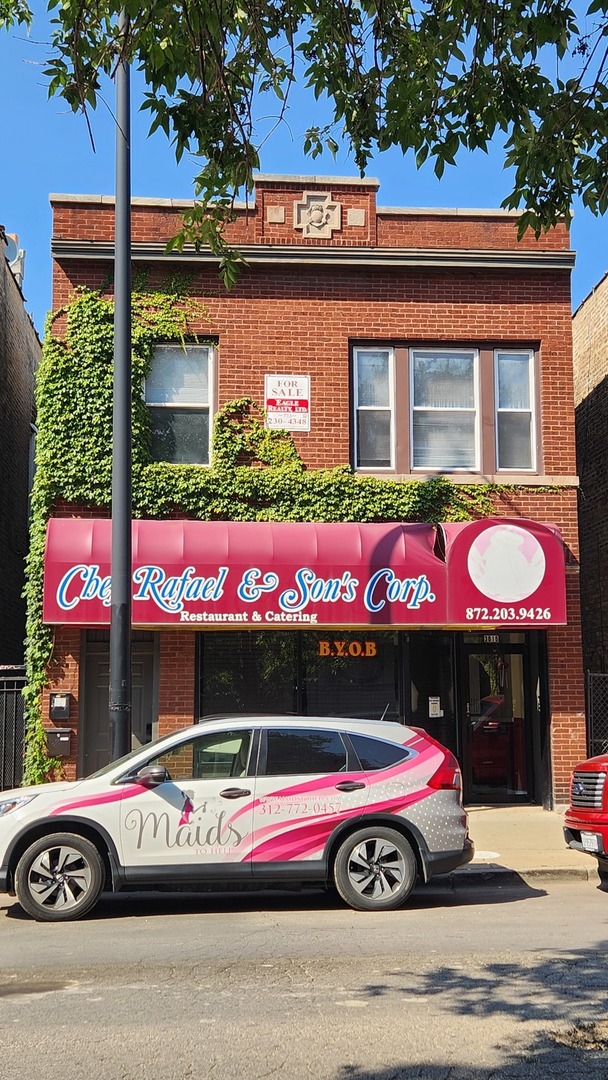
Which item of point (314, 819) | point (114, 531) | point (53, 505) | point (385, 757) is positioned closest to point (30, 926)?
point (314, 819)

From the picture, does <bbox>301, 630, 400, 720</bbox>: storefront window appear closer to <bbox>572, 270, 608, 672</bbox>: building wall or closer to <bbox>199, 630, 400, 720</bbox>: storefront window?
<bbox>199, 630, 400, 720</bbox>: storefront window

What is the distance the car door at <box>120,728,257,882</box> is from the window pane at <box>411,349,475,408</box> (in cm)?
780

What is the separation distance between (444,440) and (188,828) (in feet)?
26.2

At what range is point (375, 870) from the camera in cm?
913

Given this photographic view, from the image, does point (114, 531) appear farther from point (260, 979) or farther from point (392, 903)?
point (260, 979)

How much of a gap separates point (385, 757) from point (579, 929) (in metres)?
2.10

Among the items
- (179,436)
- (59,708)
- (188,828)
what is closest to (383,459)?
(179,436)

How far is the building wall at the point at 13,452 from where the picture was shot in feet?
64.0

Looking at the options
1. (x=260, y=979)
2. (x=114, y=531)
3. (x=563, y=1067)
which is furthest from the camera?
(x=114, y=531)

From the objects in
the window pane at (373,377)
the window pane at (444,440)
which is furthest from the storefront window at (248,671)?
the window pane at (373,377)

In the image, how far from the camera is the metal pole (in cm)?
1078

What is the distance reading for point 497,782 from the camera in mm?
15164

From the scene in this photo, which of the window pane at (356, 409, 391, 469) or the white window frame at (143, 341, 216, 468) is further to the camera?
the window pane at (356, 409, 391, 469)

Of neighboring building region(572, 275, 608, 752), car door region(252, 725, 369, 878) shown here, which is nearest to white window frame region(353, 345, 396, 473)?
neighboring building region(572, 275, 608, 752)
